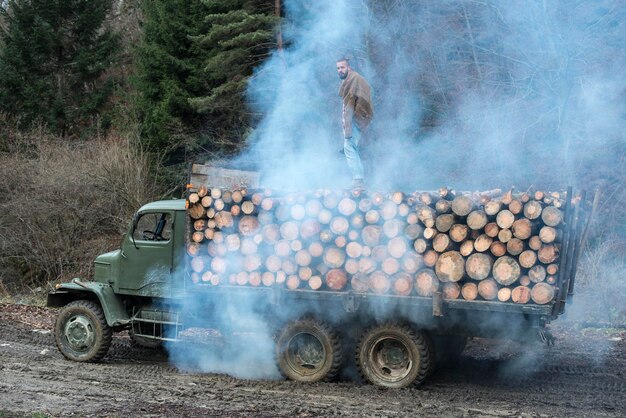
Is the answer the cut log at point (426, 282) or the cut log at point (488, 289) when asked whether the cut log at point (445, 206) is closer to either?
the cut log at point (426, 282)

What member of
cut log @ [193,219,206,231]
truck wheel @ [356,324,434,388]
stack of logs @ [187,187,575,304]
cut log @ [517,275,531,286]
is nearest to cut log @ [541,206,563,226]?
stack of logs @ [187,187,575,304]

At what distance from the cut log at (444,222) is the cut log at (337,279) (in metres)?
1.24

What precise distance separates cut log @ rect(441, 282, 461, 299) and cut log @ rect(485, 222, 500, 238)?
653 mm

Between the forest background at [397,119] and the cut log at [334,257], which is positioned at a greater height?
the forest background at [397,119]

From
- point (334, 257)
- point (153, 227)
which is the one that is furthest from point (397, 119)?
point (334, 257)

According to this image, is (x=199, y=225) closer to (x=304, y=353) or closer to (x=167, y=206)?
(x=167, y=206)

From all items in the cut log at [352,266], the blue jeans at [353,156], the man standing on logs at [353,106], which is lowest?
the cut log at [352,266]

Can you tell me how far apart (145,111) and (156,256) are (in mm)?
14109

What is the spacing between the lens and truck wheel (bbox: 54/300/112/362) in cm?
1002

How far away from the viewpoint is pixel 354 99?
10047mm

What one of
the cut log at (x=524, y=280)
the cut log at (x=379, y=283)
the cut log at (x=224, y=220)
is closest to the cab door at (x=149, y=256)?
the cut log at (x=224, y=220)

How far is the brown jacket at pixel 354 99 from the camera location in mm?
9984

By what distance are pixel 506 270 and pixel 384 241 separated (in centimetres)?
139

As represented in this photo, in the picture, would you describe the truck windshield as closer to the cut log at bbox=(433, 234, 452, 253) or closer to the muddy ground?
the muddy ground
